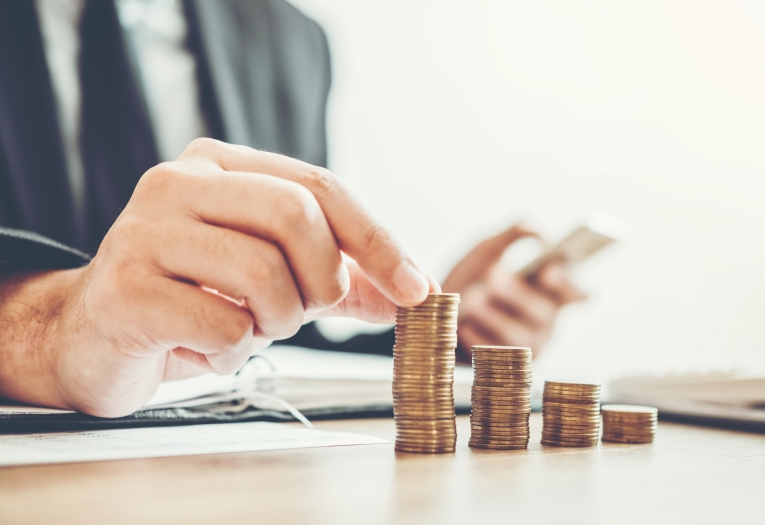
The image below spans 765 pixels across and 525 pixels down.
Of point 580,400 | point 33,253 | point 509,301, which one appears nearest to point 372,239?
point 580,400

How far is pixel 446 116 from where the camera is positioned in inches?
161

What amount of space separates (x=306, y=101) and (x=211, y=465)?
255 cm

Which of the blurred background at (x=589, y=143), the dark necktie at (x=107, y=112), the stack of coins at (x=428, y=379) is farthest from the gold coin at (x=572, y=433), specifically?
the blurred background at (x=589, y=143)

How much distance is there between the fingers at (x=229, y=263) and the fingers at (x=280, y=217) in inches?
0.6

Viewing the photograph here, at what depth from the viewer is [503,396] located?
0.94m

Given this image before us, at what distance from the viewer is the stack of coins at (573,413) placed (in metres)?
1.01

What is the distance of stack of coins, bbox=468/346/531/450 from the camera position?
0.94 m

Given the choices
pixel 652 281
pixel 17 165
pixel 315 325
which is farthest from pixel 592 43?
pixel 17 165

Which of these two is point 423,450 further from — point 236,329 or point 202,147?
point 202,147

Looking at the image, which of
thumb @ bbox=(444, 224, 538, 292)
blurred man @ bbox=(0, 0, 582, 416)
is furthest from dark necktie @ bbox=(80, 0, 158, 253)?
thumb @ bbox=(444, 224, 538, 292)

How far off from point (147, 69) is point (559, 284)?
1.76 metres

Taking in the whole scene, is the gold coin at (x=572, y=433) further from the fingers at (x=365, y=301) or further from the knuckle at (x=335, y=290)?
the knuckle at (x=335, y=290)

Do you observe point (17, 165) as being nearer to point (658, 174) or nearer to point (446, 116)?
point (446, 116)

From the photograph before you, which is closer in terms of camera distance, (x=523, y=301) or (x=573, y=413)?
(x=573, y=413)
